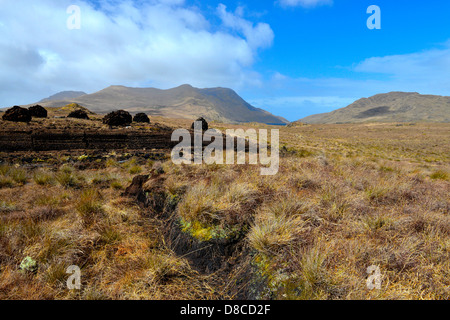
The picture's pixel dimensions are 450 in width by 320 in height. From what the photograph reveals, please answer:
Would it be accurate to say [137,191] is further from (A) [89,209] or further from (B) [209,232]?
(B) [209,232]

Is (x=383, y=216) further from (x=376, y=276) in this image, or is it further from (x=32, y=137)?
(x=32, y=137)

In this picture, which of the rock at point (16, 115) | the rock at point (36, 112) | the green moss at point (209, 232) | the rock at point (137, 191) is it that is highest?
the rock at point (36, 112)

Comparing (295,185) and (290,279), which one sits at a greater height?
(295,185)

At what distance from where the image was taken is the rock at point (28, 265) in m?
2.34

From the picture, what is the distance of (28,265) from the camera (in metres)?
2.36

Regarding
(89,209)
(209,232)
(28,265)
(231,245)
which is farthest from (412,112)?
(28,265)

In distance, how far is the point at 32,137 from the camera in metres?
9.95

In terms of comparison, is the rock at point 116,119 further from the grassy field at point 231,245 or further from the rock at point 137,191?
the rock at point 137,191

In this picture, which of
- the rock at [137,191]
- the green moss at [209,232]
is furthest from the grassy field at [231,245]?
the rock at [137,191]

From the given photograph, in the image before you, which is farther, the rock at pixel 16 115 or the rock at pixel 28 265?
the rock at pixel 16 115

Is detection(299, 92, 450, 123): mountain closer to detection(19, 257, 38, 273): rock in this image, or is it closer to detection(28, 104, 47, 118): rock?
detection(28, 104, 47, 118): rock

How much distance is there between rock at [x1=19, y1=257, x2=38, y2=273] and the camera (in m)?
2.34
